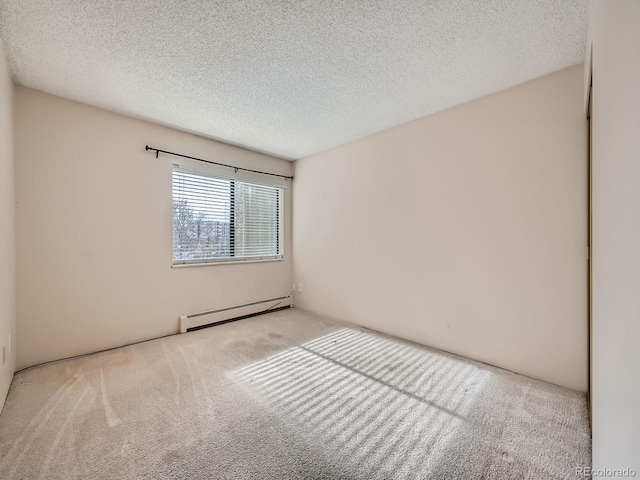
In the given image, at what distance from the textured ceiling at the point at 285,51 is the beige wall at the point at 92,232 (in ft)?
1.01

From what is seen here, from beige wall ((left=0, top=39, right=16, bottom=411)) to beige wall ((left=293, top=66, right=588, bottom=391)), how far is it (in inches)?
123

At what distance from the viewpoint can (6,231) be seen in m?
2.01

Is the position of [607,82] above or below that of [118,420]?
above

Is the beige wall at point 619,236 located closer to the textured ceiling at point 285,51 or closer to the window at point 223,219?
the textured ceiling at point 285,51

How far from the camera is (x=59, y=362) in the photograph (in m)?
2.45

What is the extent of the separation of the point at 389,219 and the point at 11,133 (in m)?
3.54

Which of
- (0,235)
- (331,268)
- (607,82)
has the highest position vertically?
(607,82)

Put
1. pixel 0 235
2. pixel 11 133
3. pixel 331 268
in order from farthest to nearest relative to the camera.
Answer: pixel 331 268 → pixel 11 133 → pixel 0 235

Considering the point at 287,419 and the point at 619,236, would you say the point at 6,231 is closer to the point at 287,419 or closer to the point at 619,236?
the point at 287,419

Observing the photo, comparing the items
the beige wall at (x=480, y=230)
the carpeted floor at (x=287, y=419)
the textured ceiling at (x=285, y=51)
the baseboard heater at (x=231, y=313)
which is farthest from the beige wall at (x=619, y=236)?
the baseboard heater at (x=231, y=313)

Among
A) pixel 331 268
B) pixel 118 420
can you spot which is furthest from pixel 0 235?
pixel 331 268

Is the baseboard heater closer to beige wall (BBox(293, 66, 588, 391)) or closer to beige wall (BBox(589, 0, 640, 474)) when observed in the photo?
beige wall (BBox(293, 66, 588, 391))

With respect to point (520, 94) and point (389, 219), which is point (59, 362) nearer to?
point (389, 219)

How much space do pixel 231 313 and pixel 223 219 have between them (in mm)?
1316
